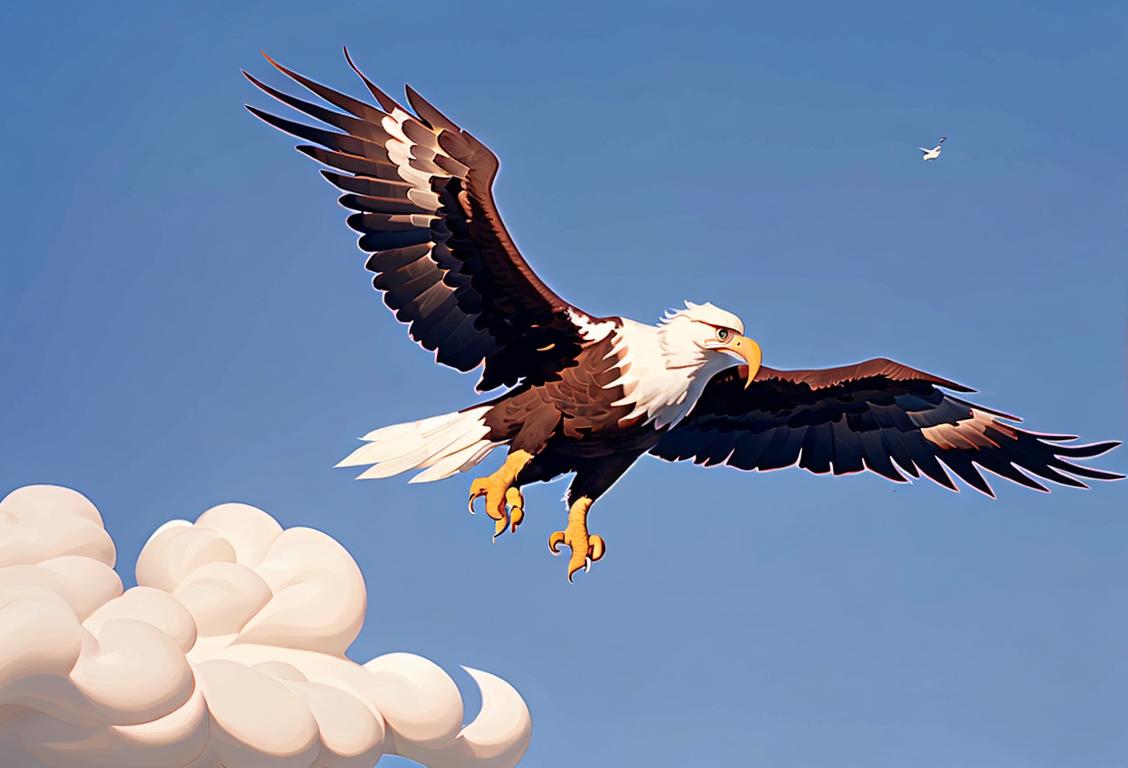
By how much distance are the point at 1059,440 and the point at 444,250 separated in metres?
4.11

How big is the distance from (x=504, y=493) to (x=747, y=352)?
162cm

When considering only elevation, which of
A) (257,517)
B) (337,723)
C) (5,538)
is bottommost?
(337,723)

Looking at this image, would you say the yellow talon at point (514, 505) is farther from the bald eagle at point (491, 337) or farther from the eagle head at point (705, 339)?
the eagle head at point (705, 339)

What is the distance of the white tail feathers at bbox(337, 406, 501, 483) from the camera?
1072 cm

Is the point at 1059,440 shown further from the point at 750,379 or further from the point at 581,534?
the point at 581,534

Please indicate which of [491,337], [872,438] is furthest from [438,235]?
[872,438]

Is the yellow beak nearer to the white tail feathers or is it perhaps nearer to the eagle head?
the eagle head

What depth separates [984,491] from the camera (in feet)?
38.9

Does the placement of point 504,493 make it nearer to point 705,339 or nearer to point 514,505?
point 514,505

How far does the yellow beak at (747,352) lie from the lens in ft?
34.9

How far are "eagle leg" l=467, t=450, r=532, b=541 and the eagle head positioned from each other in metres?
1.05

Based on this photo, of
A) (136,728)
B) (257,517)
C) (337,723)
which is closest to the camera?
(136,728)

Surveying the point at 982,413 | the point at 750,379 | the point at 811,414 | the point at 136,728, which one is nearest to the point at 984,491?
the point at 982,413

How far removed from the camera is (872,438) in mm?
11820
